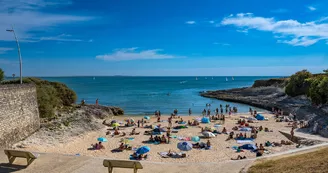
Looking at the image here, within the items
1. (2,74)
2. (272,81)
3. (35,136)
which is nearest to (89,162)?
(35,136)

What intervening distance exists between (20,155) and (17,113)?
849cm

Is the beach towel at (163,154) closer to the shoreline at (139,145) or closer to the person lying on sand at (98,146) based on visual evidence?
the shoreline at (139,145)

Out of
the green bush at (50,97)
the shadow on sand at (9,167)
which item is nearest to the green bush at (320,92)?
the green bush at (50,97)

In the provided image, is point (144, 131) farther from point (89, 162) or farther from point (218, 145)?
point (89, 162)

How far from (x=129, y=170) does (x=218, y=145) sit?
11.9 m

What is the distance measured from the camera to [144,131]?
94.7 ft

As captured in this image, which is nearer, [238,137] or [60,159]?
[60,159]

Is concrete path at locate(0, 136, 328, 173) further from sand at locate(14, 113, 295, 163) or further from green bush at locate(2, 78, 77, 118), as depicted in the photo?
green bush at locate(2, 78, 77, 118)

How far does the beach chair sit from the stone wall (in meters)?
5.14

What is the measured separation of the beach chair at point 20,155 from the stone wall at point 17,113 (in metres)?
5.14

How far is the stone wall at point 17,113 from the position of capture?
18013 mm

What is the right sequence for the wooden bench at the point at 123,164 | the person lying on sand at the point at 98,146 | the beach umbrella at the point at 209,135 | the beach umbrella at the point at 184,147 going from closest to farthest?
the wooden bench at the point at 123,164 → the beach umbrella at the point at 184,147 → the person lying on sand at the point at 98,146 → the beach umbrella at the point at 209,135

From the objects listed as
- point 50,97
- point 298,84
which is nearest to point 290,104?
point 298,84

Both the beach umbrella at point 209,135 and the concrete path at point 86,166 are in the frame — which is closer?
the concrete path at point 86,166
